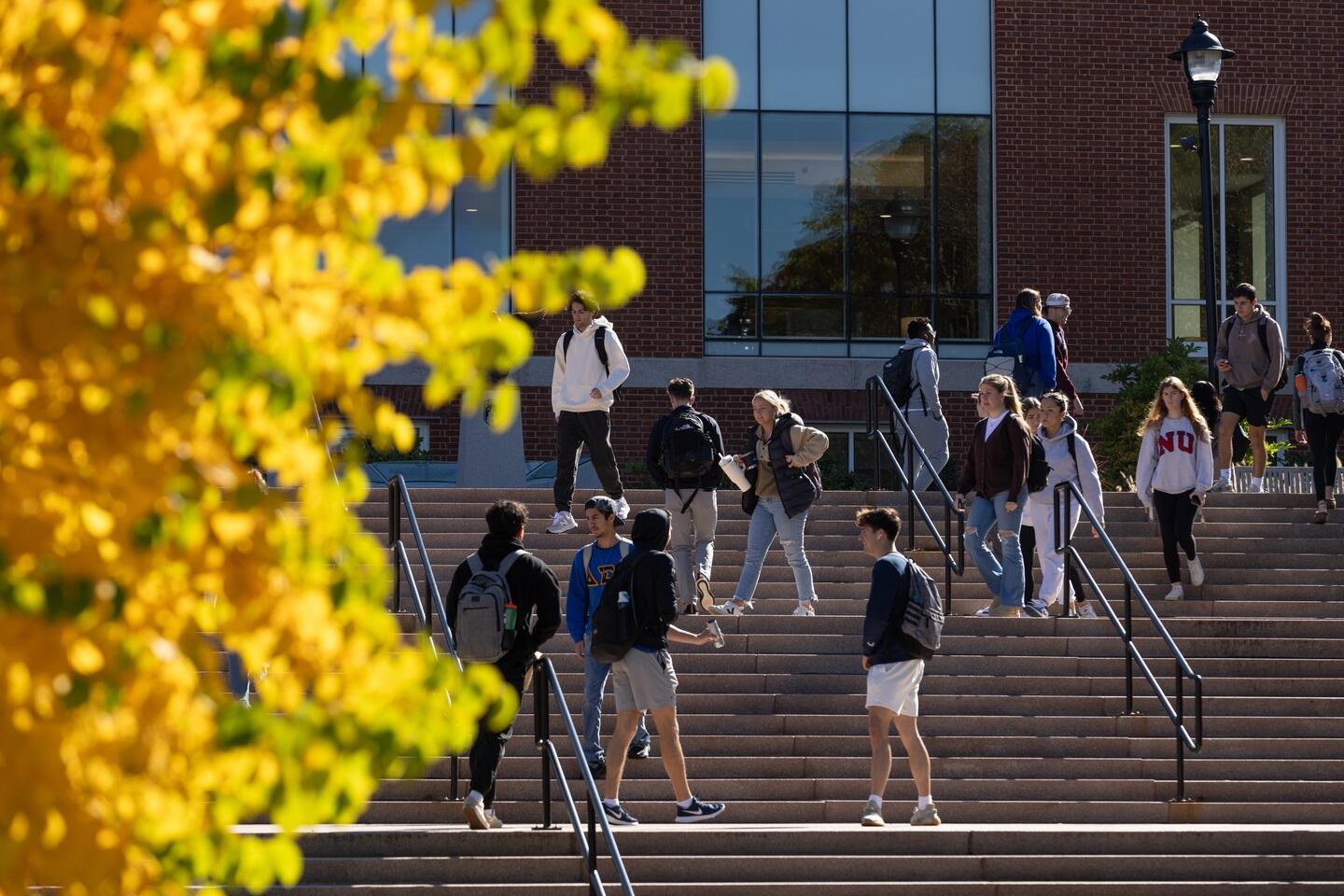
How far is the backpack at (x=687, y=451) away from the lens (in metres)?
13.6

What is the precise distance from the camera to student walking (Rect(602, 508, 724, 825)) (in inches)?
408

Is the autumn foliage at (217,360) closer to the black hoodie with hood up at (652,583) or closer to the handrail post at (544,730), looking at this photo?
the handrail post at (544,730)

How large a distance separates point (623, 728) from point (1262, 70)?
1760 cm

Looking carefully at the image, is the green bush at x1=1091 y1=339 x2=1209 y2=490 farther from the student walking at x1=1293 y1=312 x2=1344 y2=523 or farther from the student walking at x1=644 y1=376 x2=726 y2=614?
the student walking at x1=644 y1=376 x2=726 y2=614

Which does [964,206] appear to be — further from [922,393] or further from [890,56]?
[922,393]

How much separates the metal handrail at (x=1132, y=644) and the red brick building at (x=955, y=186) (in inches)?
385

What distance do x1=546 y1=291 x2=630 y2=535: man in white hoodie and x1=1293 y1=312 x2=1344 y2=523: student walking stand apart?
5.74 meters

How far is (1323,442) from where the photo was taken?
16.5 meters

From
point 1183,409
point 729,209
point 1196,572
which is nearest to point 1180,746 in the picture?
point 1196,572

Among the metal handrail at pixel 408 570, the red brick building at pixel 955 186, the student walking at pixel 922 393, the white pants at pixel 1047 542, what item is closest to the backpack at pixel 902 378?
the student walking at pixel 922 393

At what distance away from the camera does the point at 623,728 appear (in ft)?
33.8

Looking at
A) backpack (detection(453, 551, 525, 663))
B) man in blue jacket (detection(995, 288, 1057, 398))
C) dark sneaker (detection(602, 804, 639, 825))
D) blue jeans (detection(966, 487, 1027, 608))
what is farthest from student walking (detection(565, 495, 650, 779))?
man in blue jacket (detection(995, 288, 1057, 398))

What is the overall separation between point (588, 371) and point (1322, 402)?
6126mm

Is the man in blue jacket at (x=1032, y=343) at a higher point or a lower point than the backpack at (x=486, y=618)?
higher
